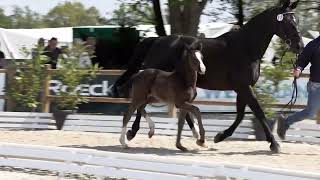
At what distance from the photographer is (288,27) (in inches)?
395

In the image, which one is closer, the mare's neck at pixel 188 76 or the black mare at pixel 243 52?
the mare's neck at pixel 188 76

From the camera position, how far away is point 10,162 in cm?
838

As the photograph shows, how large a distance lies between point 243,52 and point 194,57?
1035 mm

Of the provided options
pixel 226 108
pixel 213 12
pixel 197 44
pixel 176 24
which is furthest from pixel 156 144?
pixel 213 12

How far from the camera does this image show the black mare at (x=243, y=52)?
33.2 feet

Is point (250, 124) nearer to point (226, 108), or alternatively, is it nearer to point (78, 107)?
point (226, 108)

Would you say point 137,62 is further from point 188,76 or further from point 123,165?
point 123,165

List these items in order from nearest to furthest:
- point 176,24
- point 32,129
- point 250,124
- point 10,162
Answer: point 10,162, point 250,124, point 32,129, point 176,24

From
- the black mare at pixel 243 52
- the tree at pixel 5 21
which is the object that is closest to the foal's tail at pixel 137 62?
the black mare at pixel 243 52

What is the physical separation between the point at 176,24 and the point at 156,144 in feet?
24.6

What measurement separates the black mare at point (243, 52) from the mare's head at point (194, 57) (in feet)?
1.97

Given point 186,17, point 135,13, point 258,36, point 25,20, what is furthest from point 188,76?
point 25,20

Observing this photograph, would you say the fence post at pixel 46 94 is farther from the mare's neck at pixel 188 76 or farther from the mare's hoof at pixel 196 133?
the mare's neck at pixel 188 76

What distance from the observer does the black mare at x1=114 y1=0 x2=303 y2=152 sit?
10.1 meters
